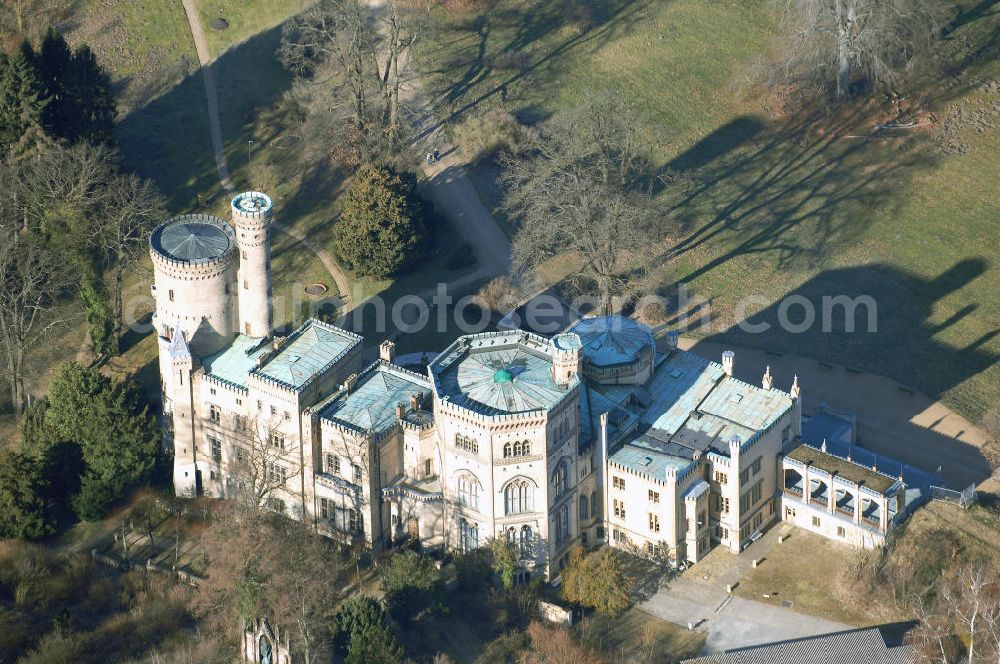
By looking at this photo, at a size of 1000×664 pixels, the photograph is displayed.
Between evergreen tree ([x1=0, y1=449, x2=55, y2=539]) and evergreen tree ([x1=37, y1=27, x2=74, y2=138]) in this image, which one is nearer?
evergreen tree ([x1=0, y1=449, x2=55, y2=539])

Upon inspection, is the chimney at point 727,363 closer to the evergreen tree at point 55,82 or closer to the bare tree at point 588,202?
the bare tree at point 588,202

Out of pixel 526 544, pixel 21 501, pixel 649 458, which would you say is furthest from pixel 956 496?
pixel 21 501

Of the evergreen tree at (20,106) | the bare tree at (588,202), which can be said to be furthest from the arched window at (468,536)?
the evergreen tree at (20,106)

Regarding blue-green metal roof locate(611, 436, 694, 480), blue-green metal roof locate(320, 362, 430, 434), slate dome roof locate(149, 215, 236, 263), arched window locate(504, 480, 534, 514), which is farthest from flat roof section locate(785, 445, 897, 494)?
slate dome roof locate(149, 215, 236, 263)

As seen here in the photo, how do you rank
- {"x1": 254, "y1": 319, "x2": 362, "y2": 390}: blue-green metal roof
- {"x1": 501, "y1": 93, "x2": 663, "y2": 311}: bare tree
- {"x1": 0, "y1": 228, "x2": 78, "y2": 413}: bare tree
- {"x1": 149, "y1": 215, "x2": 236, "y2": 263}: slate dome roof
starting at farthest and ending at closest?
{"x1": 501, "y1": 93, "x2": 663, "y2": 311}: bare tree < {"x1": 0, "y1": 228, "x2": 78, "y2": 413}: bare tree < {"x1": 149, "y1": 215, "x2": 236, "y2": 263}: slate dome roof < {"x1": 254, "y1": 319, "x2": 362, "y2": 390}: blue-green metal roof

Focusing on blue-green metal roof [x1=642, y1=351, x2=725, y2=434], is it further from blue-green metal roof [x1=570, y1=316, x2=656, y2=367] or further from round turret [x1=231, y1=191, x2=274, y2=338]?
round turret [x1=231, y1=191, x2=274, y2=338]

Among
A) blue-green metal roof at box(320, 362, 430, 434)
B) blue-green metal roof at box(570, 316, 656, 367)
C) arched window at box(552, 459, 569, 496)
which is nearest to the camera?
arched window at box(552, 459, 569, 496)

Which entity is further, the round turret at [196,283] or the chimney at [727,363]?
the round turret at [196,283]
